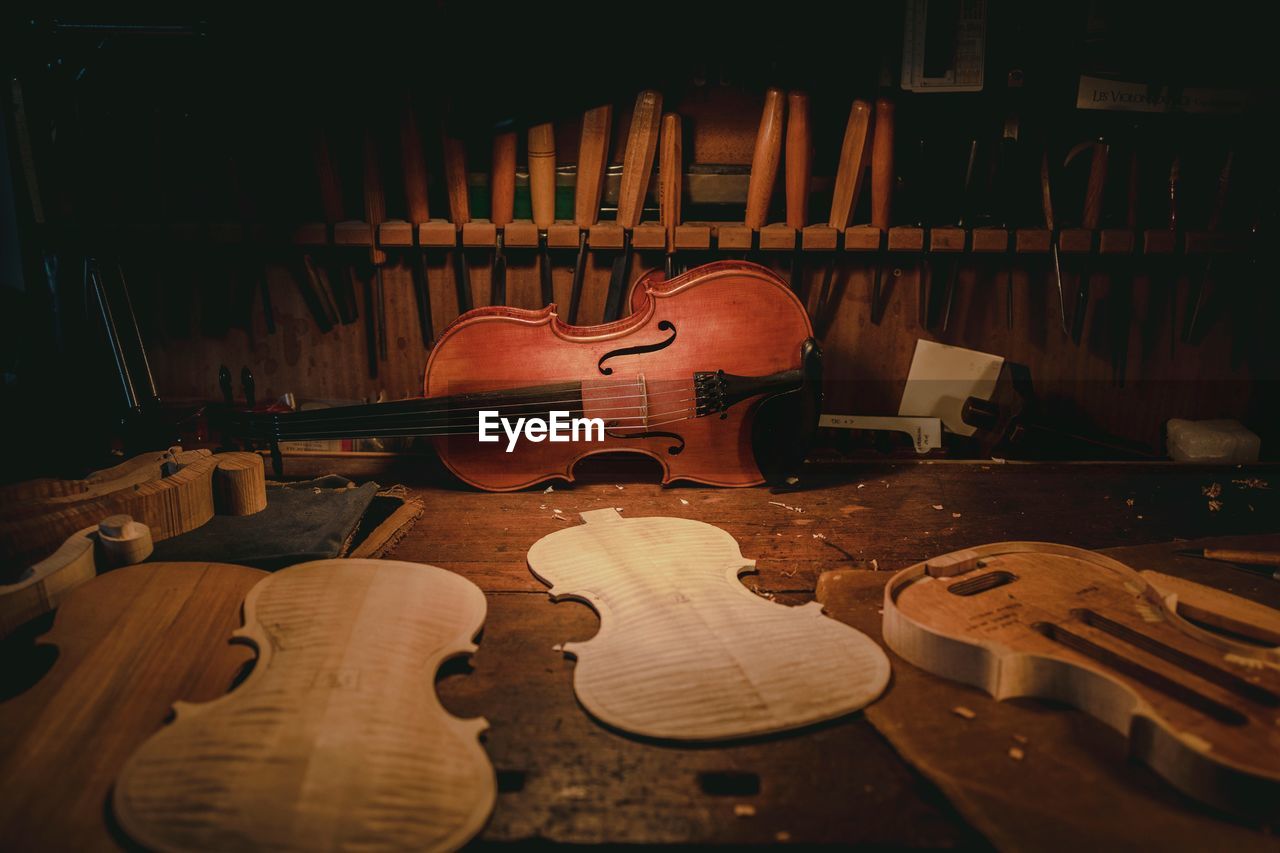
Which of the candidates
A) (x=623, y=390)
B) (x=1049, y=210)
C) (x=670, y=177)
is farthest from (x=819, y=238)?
(x=623, y=390)

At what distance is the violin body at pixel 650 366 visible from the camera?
220 cm

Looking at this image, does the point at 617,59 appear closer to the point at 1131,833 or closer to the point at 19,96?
the point at 19,96

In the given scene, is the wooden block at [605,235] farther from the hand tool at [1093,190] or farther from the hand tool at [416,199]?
the hand tool at [1093,190]

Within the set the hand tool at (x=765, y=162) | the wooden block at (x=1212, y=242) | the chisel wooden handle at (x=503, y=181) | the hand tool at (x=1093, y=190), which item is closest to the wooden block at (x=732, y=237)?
the hand tool at (x=765, y=162)

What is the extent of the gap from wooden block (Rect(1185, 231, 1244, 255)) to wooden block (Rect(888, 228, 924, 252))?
874 millimetres

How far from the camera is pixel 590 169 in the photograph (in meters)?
2.52

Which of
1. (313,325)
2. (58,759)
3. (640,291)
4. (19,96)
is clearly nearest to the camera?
(58,759)

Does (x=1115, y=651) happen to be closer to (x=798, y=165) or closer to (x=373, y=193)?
(x=798, y=165)

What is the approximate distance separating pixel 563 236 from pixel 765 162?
68 centimetres

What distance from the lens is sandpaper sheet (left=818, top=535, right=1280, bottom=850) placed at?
38.2 inches

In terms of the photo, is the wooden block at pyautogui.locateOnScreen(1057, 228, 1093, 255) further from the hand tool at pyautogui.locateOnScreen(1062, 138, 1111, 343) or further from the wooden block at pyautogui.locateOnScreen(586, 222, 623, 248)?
the wooden block at pyautogui.locateOnScreen(586, 222, 623, 248)

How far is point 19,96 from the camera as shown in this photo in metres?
2.50

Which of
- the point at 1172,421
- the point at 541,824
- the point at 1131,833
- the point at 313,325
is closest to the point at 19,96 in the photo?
the point at 313,325

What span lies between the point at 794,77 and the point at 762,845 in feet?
7.75
